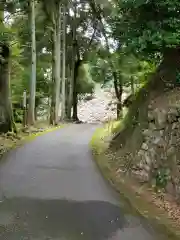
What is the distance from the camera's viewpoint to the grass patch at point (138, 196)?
6.80 meters

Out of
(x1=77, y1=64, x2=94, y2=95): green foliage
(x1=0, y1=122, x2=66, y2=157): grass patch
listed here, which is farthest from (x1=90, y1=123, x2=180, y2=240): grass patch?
(x1=77, y1=64, x2=94, y2=95): green foliage

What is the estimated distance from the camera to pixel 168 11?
990 cm

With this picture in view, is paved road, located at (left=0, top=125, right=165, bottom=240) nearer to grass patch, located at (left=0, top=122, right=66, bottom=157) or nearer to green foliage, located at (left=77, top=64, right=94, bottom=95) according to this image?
grass patch, located at (left=0, top=122, right=66, bottom=157)

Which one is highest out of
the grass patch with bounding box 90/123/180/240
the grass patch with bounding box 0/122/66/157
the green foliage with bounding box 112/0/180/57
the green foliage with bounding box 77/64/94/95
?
the green foliage with bounding box 112/0/180/57

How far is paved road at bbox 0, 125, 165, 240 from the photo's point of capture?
6297 millimetres

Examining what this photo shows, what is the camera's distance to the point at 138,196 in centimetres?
857

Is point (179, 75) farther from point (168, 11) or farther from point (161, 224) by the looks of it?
point (161, 224)

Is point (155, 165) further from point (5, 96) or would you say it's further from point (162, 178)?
point (5, 96)

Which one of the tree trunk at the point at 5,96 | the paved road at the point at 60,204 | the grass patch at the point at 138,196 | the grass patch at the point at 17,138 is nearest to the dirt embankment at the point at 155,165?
the grass patch at the point at 138,196

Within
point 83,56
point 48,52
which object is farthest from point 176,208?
point 83,56

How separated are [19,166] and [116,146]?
140 inches

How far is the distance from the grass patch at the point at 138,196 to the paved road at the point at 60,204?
0.24m

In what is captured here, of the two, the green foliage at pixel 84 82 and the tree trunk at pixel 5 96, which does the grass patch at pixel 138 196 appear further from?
the green foliage at pixel 84 82

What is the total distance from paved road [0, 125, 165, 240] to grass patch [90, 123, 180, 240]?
0.77 feet
